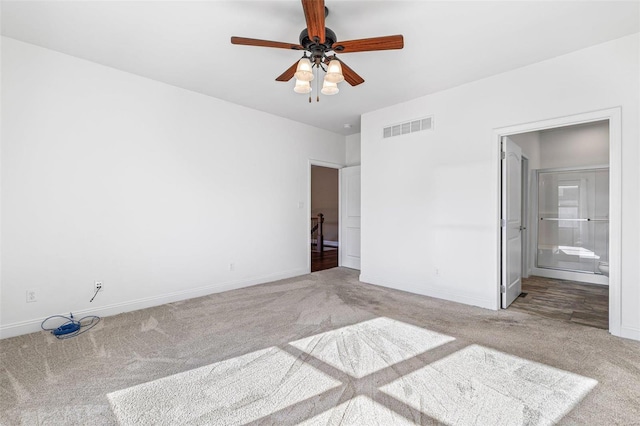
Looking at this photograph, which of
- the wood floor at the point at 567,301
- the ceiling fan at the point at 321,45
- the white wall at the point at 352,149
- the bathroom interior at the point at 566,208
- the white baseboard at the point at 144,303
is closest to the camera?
the ceiling fan at the point at 321,45

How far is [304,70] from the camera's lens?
2.32m

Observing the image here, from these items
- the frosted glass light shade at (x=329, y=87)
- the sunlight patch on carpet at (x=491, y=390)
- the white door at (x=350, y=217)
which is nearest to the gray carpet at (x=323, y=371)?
the sunlight patch on carpet at (x=491, y=390)

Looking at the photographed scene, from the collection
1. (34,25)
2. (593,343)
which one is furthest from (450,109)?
(34,25)

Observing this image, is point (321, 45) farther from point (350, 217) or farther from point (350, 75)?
point (350, 217)

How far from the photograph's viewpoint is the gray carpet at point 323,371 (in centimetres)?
Answer: 176

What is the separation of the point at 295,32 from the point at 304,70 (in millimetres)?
662

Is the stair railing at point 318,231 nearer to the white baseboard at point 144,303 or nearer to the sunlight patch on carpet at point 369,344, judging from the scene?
the white baseboard at point 144,303

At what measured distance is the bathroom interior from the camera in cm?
487

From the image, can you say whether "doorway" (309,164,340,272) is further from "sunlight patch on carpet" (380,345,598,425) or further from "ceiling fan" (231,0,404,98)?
"sunlight patch on carpet" (380,345,598,425)

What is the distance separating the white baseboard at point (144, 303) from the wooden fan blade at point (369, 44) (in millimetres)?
3478

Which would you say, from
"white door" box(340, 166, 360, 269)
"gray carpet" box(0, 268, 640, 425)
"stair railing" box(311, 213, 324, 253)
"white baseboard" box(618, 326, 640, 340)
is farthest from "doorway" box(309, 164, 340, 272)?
"white baseboard" box(618, 326, 640, 340)

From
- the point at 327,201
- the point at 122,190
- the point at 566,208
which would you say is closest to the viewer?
the point at 122,190

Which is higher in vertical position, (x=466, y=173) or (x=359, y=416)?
(x=466, y=173)

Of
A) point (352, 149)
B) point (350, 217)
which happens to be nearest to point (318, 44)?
point (352, 149)
